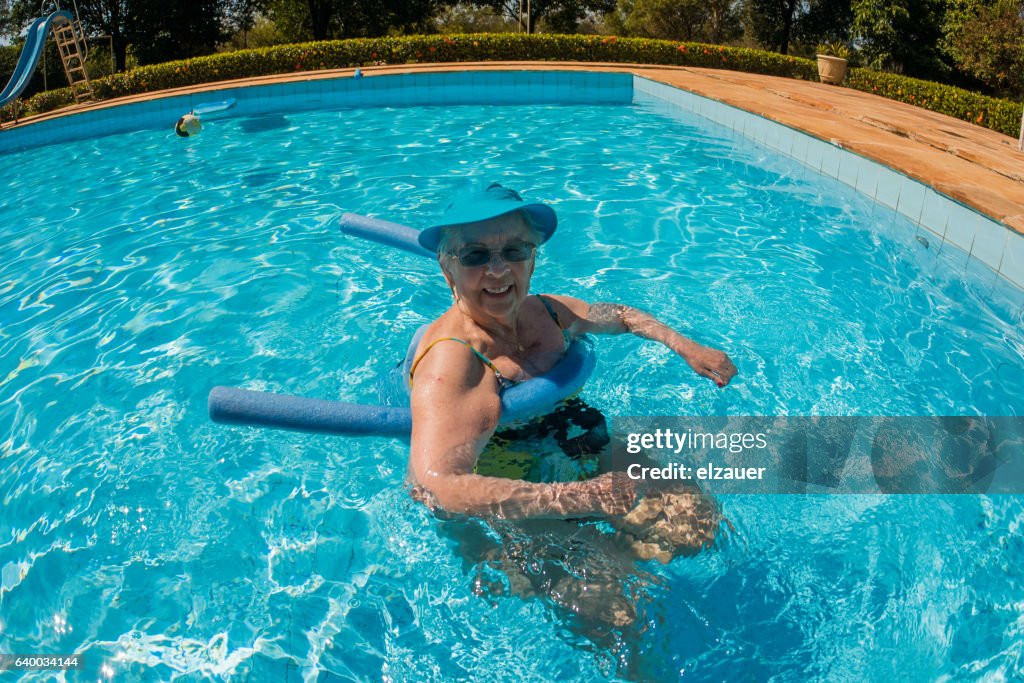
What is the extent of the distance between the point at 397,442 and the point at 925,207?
5.22m

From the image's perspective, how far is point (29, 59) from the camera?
46.3ft

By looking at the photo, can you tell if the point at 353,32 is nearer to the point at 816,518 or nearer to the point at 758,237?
the point at 758,237

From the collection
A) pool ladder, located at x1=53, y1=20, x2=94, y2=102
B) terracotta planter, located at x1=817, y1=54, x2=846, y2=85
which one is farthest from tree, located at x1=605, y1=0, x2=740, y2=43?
pool ladder, located at x1=53, y1=20, x2=94, y2=102

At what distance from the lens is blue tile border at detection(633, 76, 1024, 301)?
5.43 m

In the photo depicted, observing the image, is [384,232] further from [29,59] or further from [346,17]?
[346,17]

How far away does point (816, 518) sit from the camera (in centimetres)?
335

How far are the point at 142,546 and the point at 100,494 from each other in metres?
0.55

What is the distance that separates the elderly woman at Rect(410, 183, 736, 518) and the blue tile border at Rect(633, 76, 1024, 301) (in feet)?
12.6

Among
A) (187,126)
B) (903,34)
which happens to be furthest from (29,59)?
(903,34)

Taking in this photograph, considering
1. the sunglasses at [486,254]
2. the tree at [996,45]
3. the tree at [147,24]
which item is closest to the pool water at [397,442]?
the sunglasses at [486,254]

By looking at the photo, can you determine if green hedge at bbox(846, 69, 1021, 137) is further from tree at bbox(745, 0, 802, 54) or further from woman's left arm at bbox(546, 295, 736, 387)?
tree at bbox(745, 0, 802, 54)

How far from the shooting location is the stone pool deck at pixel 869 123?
6.46 meters

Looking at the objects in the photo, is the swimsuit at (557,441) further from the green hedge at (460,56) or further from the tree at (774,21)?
the tree at (774,21)

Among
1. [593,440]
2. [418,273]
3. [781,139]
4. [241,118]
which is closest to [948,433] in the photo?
[593,440]
